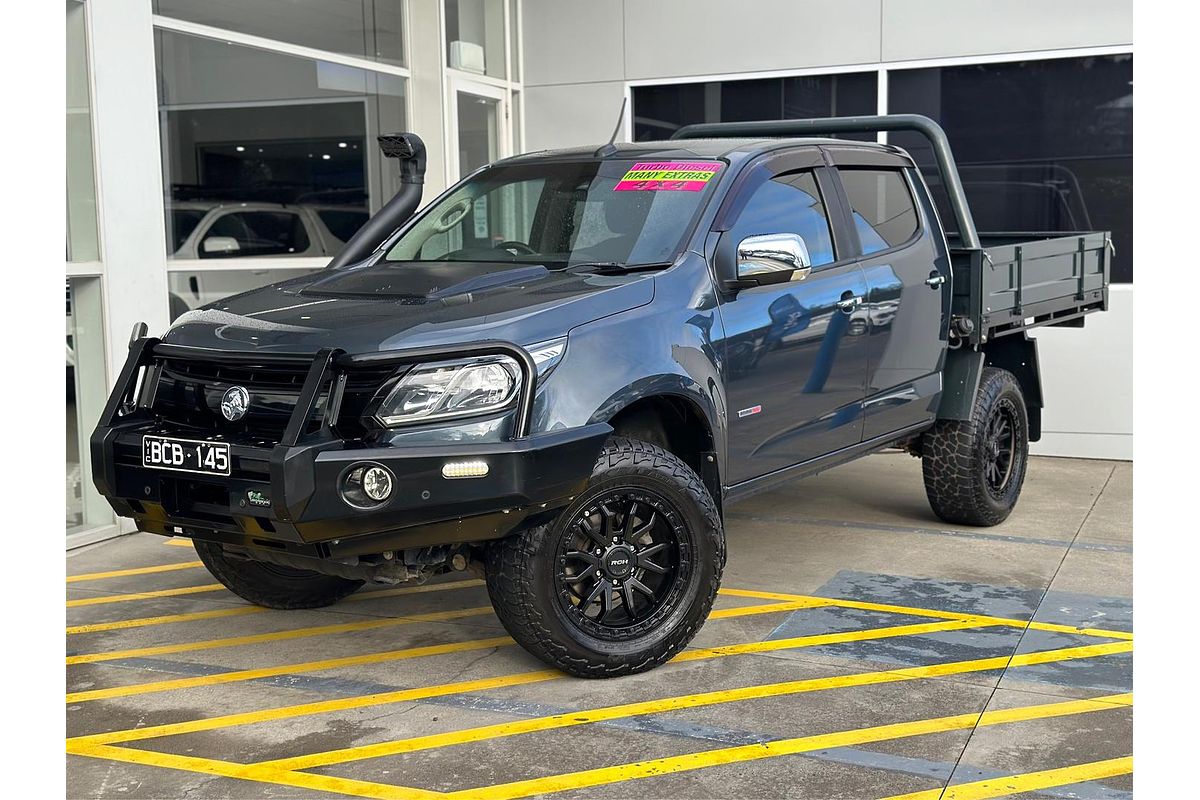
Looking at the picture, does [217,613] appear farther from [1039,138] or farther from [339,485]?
[1039,138]

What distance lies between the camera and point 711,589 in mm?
4828

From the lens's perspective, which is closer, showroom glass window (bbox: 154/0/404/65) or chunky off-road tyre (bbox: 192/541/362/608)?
chunky off-road tyre (bbox: 192/541/362/608)

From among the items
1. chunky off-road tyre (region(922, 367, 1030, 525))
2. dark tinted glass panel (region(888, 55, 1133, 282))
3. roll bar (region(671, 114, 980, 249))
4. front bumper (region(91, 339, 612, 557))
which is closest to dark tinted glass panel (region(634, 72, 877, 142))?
dark tinted glass panel (region(888, 55, 1133, 282))

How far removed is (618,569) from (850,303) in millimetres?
1893

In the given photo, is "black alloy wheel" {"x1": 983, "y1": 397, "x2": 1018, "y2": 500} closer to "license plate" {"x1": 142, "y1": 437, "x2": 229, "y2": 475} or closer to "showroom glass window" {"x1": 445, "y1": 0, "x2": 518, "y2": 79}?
"license plate" {"x1": 142, "y1": 437, "x2": 229, "y2": 475}

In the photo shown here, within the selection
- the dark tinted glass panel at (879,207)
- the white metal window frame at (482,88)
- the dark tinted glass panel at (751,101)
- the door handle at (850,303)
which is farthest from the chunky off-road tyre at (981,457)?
the white metal window frame at (482,88)

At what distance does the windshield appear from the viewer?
523cm

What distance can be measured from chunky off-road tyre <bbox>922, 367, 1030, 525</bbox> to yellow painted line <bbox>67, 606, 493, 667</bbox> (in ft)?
8.91

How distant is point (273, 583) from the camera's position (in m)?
5.56

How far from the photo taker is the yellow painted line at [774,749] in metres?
3.79

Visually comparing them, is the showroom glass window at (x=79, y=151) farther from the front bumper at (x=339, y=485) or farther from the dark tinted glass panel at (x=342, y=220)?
the front bumper at (x=339, y=485)

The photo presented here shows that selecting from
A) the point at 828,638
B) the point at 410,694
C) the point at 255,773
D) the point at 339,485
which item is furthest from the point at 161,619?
the point at 828,638

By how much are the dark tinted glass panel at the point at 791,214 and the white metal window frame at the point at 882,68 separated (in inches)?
144

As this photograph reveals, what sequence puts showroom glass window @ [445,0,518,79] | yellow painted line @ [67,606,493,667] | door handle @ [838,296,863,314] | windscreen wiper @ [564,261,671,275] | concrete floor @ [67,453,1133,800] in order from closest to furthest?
concrete floor @ [67,453,1133,800] → windscreen wiper @ [564,261,671,275] → yellow painted line @ [67,606,493,667] → door handle @ [838,296,863,314] → showroom glass window @ [445,0,518,79]
